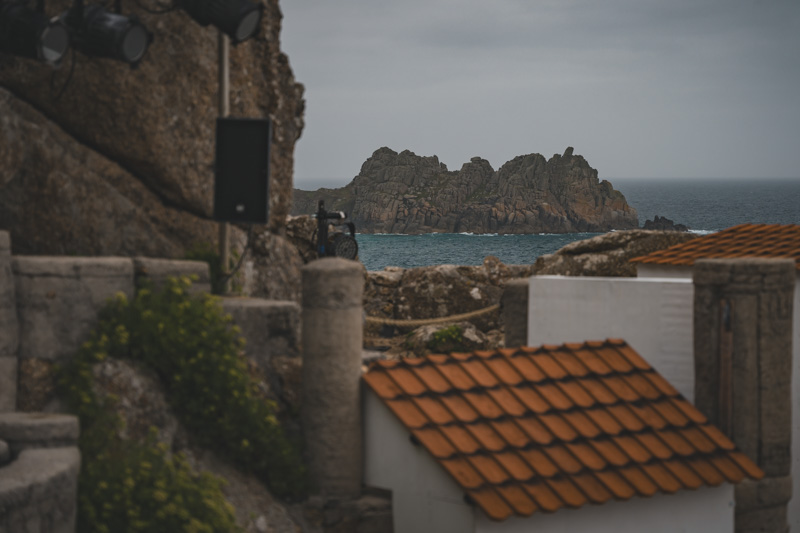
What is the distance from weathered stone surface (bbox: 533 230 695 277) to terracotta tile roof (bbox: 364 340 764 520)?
7.64 meters

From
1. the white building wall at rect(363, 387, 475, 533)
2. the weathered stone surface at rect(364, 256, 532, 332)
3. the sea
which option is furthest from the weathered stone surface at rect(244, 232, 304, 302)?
the sea

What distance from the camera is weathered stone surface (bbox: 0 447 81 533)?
571 centimetres

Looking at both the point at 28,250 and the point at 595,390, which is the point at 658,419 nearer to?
the point at 595,390

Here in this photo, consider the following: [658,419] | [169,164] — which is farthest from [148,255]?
[658,419]

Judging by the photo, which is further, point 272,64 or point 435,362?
point 272,64

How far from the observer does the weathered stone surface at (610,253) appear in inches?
666

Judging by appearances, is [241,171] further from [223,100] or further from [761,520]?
[761,520]

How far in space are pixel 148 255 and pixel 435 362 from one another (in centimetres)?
269

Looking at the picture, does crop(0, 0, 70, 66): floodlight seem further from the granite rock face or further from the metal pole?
the metal pole

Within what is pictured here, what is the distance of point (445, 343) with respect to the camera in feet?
55.0

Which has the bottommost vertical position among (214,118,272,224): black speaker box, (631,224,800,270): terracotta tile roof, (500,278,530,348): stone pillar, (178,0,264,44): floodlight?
(500,278,530,348): stone pillar

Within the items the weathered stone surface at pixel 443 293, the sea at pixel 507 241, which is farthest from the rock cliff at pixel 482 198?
the weathered stone surface at pixel 443 293

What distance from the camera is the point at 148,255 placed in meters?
8.45

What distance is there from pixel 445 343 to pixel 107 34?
10203 millimetres
